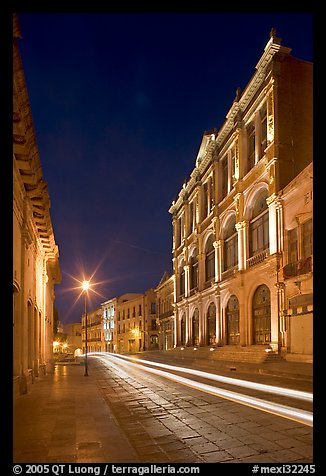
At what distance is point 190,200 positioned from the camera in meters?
49.8

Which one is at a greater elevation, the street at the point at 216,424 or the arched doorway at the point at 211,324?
the street at the point at 216,424

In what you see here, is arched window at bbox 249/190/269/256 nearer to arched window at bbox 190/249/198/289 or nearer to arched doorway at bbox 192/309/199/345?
arched doorway at bbox 192/309/199/345

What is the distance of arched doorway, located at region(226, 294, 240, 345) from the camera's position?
3394 cm

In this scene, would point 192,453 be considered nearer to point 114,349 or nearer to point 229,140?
point 229,140

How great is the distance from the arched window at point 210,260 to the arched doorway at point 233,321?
628 cm

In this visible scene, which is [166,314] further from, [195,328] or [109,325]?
[109,325]

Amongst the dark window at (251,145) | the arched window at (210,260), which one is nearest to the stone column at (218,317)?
the arched window at (210,260)

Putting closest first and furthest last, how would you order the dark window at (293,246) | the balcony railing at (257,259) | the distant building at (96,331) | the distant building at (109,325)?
the dark window at (293,246) < the balcony railing at (257,259) < the distant building at (109,325) < the distant building at (96,331)

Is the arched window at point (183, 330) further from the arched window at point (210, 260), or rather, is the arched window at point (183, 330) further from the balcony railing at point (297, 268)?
the balcony railing at point (297, 268)

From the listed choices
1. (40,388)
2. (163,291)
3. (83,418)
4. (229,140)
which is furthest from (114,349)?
(83,418)

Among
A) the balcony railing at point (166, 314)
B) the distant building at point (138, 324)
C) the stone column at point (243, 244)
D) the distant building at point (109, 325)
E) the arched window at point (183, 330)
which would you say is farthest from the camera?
the distant building at point (109, 325)

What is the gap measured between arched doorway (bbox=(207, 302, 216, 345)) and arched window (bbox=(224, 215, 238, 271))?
5.26m

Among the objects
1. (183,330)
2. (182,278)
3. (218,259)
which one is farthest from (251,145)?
(183,330)

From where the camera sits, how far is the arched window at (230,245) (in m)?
35.3
